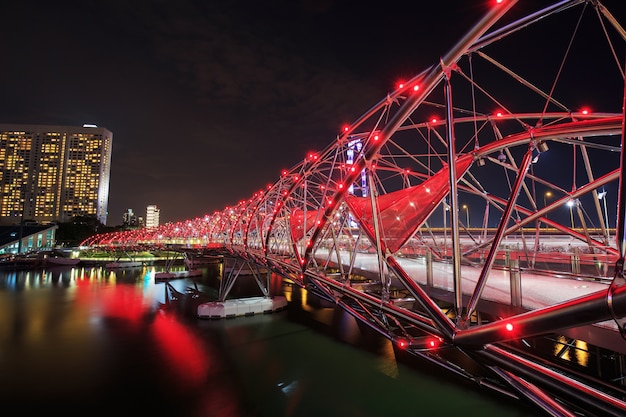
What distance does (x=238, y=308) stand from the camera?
124 ft

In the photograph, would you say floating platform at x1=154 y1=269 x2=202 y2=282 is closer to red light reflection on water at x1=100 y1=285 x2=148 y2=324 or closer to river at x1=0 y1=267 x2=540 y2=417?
red light reflection on water at x1=100 y1=285 x2=148 y2=324

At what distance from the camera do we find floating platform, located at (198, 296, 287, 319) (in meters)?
36.9

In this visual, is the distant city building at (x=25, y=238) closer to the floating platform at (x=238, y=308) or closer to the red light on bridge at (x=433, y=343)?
the floating platform at (x=238, y=308)

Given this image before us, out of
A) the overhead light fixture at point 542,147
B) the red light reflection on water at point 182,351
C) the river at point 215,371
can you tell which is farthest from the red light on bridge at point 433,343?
the red light reflection on water at point 182,351

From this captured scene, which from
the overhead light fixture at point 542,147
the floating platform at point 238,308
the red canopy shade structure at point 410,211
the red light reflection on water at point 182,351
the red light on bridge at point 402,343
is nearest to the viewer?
the overhead light fixture at point 542,147

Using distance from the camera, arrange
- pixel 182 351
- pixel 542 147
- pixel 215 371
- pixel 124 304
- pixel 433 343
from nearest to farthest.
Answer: pixel 542 147, pixel 433 343, pixel 215 371, pixel 182 351, pixel 124 304

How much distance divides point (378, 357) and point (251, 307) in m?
17.3

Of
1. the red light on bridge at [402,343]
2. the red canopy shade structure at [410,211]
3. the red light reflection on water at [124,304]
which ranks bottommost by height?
the red light reflection on water at [124,304]

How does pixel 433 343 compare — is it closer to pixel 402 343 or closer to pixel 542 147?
pixel 402 343

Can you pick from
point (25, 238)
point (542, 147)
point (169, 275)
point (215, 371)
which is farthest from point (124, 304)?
point (25, 238)

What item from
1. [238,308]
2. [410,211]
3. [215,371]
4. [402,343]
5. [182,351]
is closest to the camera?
[402,343]

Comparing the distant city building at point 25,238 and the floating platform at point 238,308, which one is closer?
the floating platform at point 238,308

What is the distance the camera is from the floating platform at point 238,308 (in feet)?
121

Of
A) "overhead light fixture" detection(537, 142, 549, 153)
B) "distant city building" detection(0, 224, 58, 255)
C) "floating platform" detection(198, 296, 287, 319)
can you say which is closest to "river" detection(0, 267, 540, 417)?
"floating platform" detection(198, 296, 287, 319)
